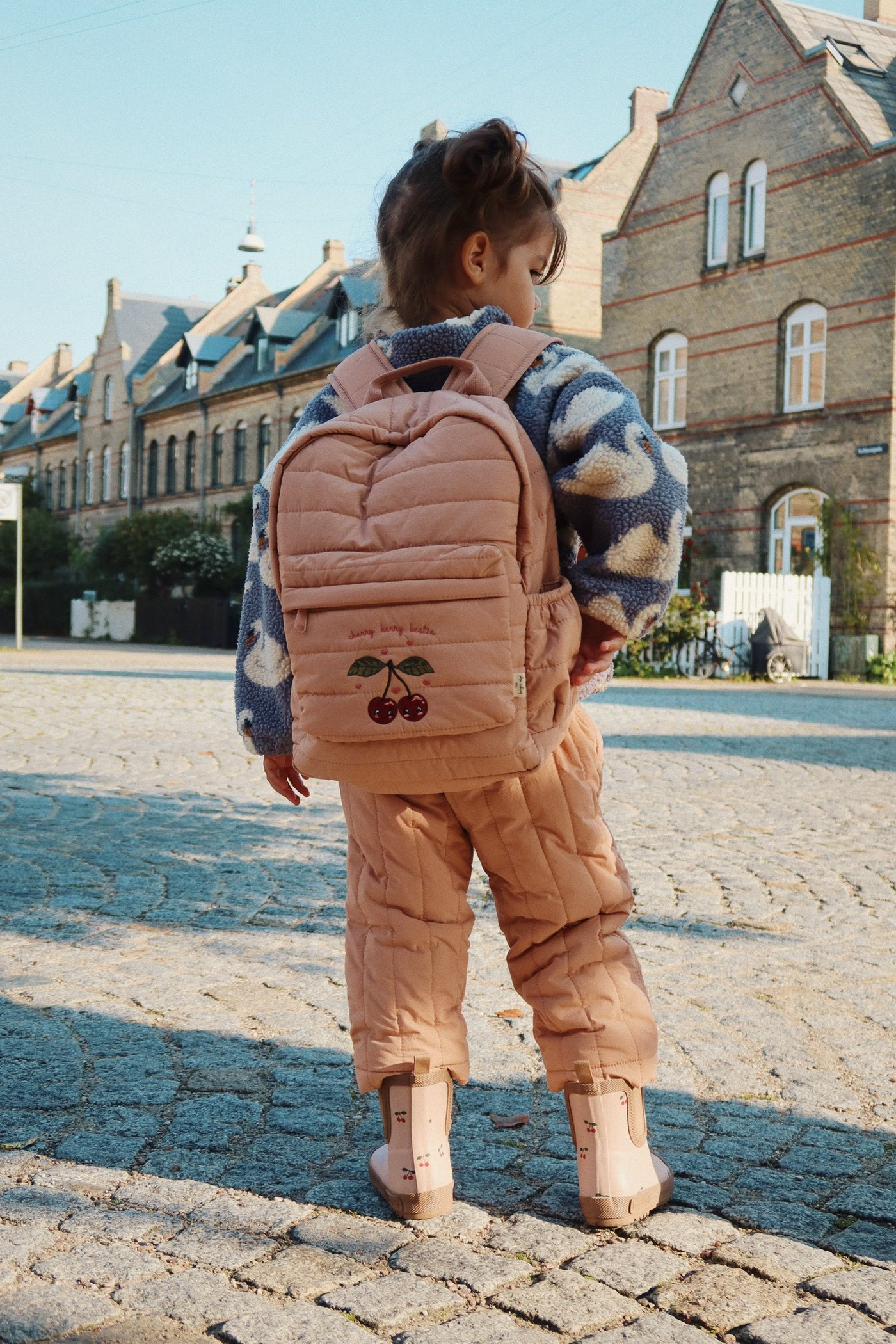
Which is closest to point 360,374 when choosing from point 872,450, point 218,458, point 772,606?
point 772,606

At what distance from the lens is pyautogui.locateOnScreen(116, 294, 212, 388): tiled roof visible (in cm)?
5541

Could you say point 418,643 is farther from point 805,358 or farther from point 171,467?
point 171,467

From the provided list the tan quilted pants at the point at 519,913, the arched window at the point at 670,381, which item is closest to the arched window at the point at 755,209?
the arched window at the point at 670,381

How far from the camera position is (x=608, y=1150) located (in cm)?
235

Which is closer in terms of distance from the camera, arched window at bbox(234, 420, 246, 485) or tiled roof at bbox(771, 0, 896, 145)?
tiled roof at bbox(771, 0, 896, 145)

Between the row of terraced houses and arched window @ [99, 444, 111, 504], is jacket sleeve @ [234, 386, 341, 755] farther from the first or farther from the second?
arched window @ [99, 444, 111, 504]

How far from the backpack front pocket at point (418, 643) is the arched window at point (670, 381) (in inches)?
1043

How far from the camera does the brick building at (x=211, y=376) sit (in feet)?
123

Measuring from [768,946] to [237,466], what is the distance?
43595 millimetres

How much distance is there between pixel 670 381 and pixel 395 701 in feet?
90.1

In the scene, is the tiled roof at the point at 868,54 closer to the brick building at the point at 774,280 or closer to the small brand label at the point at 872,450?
the brick building at the point at 774,280

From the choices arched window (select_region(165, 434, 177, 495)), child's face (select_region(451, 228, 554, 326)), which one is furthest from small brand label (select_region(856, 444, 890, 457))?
arched window (select_region(165, 434, 177, 495))

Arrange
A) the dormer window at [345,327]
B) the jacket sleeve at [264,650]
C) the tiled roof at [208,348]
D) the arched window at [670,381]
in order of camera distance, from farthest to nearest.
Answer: the tiled roof at [208,348]
the dormer window at [345,327]
the arched window at [670,381]
the jacket sleeve at [264,650]

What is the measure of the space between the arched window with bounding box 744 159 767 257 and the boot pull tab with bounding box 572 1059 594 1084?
25.7m
